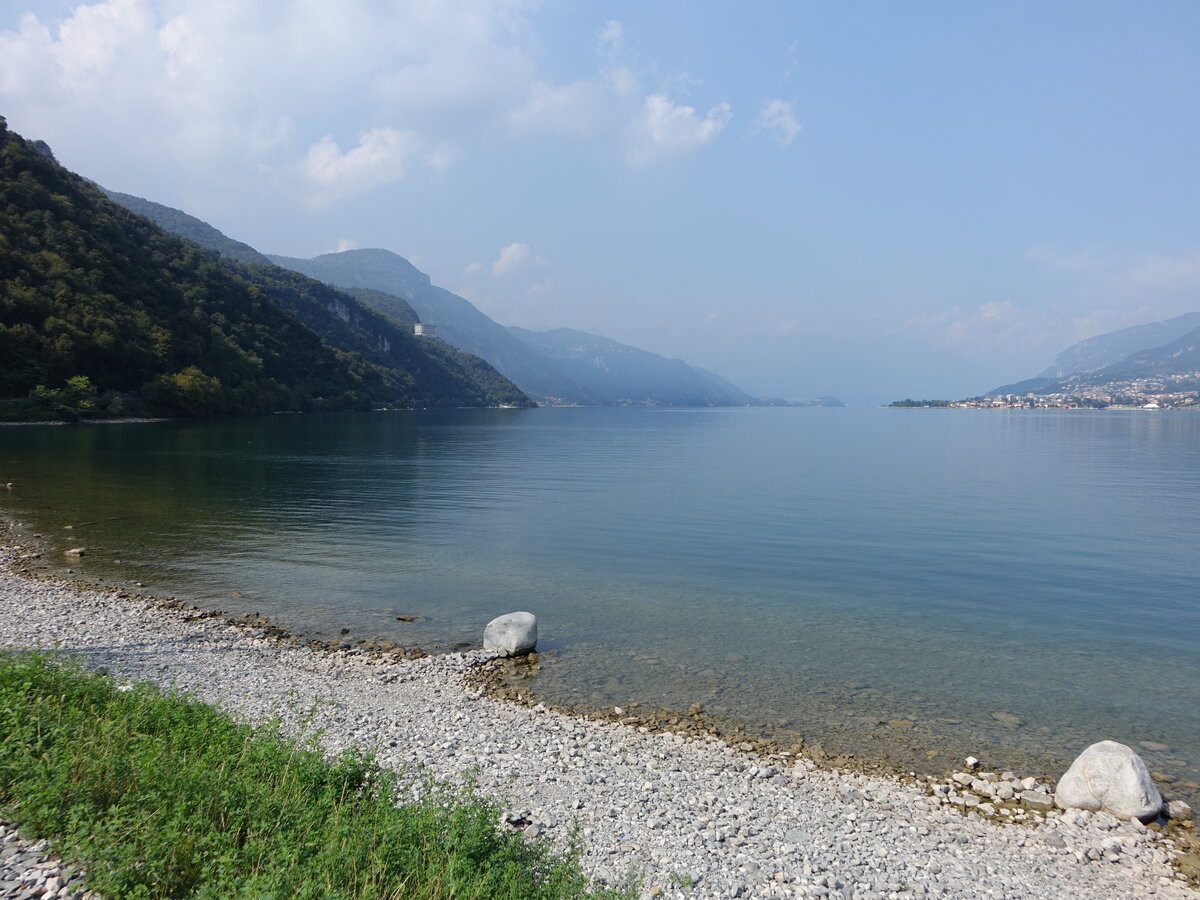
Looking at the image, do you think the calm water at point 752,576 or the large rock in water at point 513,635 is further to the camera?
the large rock in water at point 513,635

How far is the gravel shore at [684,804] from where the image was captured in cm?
980

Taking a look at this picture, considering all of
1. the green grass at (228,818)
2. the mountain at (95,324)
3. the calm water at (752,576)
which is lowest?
the calm water at (752,576)

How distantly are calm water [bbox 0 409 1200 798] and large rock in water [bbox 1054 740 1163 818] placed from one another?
5.09ft

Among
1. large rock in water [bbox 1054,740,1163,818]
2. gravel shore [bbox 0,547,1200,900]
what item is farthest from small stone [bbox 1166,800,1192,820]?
gravel shore [bbox 0,547,1200,900]

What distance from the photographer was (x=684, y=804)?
1154 centimetres

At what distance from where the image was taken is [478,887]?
7.17m

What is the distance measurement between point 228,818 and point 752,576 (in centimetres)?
2326

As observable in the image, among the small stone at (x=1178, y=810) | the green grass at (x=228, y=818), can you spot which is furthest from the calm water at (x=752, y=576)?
the green grass at (x=228, y=818)

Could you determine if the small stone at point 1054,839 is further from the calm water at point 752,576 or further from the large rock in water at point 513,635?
the large rock in water at point 513,635

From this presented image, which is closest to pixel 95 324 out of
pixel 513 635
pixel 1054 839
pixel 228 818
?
pixel 513 635

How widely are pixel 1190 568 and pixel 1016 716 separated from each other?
22.2 m

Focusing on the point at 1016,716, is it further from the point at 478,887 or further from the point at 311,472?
the point at 311,472

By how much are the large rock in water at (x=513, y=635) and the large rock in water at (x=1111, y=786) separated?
1250 cm

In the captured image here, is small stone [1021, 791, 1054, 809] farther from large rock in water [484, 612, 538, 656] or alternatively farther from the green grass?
large rock in water [484, 612, 538, 656]
